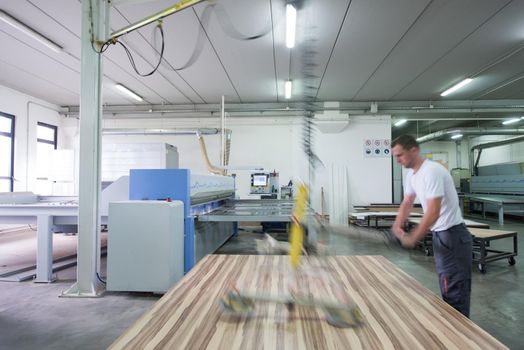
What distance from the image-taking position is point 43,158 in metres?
7.09

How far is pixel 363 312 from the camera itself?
0.96 m

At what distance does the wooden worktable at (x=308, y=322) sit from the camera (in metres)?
0.77

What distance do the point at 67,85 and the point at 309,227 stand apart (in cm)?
703

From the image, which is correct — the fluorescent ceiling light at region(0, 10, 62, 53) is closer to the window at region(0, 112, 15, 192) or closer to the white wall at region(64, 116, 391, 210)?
the window at region(0, 112, 15, 192)

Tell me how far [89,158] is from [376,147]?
6733 millimetres

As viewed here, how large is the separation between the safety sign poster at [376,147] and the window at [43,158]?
7.88 meters

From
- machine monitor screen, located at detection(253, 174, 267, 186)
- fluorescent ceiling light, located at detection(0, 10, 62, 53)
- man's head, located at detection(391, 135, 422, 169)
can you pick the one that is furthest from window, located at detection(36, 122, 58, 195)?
man's head, located at detection(391, 135, 422, 169)

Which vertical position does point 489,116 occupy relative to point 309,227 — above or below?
above

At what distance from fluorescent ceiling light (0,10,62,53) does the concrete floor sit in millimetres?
3266

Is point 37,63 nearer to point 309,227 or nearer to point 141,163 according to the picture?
point 141,163

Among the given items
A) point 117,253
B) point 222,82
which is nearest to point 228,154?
point 222,82

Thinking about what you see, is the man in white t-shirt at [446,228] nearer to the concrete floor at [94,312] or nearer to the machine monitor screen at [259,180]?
the concrete floor at [94,312]

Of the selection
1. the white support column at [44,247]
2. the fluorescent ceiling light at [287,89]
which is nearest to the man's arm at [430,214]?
the white support column at [44,247]

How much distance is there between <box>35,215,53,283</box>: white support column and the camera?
310cm
